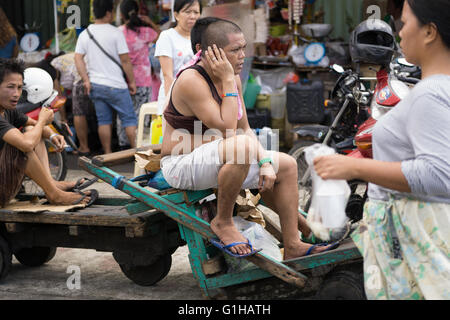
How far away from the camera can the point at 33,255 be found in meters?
4.58

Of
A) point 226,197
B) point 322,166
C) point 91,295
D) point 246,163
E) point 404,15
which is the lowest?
point 91,295

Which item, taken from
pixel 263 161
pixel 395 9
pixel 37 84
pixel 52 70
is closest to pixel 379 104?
pixel 263 161

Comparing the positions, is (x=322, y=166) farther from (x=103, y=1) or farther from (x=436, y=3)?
(x=103, y=1)

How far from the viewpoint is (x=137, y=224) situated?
143 inches

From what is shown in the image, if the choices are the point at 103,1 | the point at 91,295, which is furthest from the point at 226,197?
Answer: the point at 103,1

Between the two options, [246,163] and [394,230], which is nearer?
[394,230]

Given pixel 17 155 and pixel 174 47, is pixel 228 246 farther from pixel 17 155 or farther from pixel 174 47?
pixel 174 47

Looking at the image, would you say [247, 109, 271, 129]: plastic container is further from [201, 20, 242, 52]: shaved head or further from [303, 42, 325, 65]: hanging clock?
[201, 20, 242, 52]: shaved head

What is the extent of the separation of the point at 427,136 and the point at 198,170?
1626mm

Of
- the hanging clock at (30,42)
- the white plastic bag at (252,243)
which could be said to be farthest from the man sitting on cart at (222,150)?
the hanging clock at (30,42)

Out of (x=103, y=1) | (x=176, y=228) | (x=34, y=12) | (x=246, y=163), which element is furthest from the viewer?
(x=34, y=12)

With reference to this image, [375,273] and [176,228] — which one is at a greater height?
[375,273]

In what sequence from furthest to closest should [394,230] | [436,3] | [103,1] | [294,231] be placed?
[103,1], [294,231], [394,230], [436,3]

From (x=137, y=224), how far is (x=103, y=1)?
157 inches
